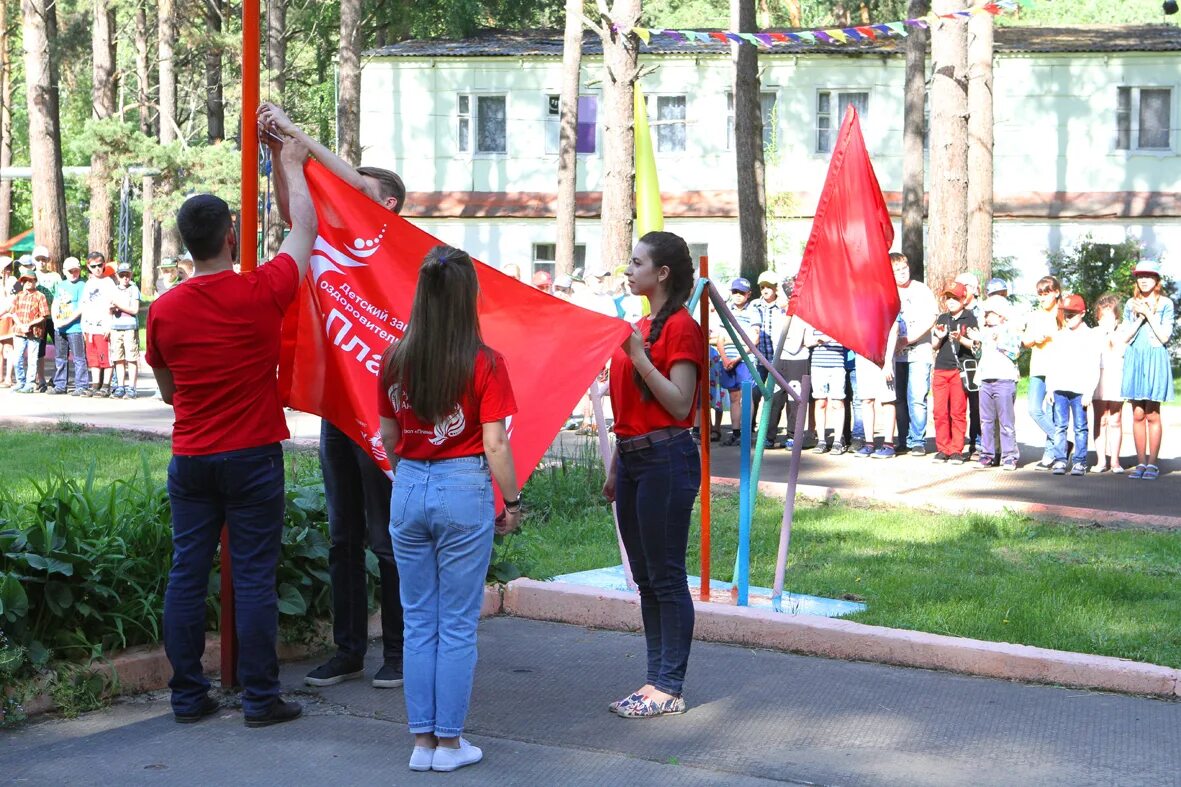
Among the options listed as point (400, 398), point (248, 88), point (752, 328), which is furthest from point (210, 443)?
point (752, 328)

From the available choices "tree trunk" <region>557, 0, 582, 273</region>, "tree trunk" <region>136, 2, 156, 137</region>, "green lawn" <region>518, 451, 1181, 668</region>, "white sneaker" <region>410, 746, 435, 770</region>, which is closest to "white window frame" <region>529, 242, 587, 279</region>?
"tree trunk" <region>557, 0, 582, 273</region>

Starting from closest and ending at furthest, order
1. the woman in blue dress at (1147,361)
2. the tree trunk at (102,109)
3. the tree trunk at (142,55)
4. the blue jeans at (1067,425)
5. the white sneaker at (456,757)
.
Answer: the white sneaker at (456,757) → the woman in blue dress at (1147,361) → the blue jeans at (1067,425) → the tree trunk at (102,109) → the tree trunk at (142,55)

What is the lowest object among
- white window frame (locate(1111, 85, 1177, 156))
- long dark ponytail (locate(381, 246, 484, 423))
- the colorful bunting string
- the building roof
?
long dark ponytail (locate(381, 246, 484, 423))

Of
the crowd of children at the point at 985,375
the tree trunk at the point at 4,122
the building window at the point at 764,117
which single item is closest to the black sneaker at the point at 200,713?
the crowd of children at the point at 985,375

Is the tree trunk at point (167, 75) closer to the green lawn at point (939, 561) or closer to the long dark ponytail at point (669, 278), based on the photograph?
the green lawn at point (939, 561)

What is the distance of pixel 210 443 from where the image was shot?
5.71 metres

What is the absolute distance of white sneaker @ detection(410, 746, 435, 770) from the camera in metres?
5.30

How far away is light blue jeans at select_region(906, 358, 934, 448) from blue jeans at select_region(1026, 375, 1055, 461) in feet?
3.73

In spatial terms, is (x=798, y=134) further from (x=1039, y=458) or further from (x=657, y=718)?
(x=657, y=718)

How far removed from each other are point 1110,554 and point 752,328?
280 inches

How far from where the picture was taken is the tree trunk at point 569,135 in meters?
28.0

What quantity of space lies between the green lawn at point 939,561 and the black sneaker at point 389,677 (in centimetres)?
189

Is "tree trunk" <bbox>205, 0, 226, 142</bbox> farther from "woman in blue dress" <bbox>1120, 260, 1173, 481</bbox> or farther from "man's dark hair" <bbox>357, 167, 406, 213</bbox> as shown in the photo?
"man's dark hair" <bbox>357, 167, 406, 213</bbox>

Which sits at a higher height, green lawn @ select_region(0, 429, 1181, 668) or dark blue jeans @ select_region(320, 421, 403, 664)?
dark blue jeans @ select_region(320, 421, 403, 664)
